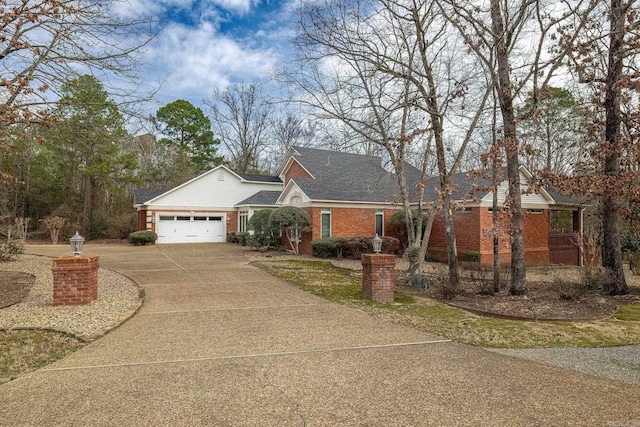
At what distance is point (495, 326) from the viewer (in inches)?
241

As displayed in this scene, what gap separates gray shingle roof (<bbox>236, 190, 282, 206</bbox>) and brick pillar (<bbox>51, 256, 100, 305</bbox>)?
1733cm

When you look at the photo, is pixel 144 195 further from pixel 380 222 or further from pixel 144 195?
pixel 380 222

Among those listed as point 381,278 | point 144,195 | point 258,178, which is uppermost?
point 258,178

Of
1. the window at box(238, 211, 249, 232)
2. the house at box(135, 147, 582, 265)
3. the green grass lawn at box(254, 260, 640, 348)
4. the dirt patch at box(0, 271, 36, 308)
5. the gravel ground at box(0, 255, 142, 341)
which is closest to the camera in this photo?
the green grass lawn at box(254, 260, 640, 348)

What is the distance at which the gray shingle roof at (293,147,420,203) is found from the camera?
19.0 m

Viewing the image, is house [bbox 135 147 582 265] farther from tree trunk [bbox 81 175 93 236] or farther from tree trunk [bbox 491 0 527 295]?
tree trunk [bbox 81 175 93 236]

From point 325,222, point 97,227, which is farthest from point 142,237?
point 325,222

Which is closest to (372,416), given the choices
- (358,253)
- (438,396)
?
(438,396)

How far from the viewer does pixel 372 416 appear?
3.22 metres

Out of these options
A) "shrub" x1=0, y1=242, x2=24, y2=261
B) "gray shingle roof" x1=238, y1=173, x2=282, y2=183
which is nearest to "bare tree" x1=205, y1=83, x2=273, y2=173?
"gray shingle roof" x1=238, y1=173, x2=282, y2=183

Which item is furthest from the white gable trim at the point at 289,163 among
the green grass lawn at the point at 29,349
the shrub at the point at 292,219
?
the green grass lawn at the point at 29,349

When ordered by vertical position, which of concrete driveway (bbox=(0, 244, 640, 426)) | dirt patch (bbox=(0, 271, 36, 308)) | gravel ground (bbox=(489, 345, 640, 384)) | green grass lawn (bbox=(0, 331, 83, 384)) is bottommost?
gravel ground (bbox=(489, 345, 640, 384))

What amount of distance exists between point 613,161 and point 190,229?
2194 centimetres

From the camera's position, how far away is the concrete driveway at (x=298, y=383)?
3.22 metres
